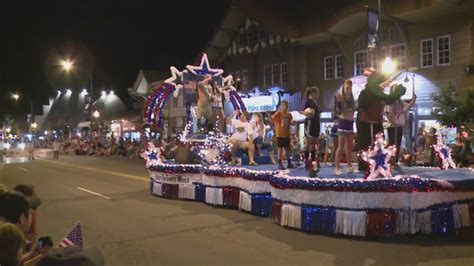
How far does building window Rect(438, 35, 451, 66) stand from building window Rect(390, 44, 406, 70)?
179 cm

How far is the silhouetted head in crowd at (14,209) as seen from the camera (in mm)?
3809

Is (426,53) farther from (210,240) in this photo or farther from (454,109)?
(210,240)

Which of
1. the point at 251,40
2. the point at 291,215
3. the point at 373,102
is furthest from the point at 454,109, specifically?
the point at 251,40

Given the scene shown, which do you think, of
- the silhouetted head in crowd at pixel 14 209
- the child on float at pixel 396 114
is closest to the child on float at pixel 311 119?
the child on float at pixel 396 114

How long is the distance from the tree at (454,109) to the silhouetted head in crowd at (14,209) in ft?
55.5

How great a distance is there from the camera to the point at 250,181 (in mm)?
10648

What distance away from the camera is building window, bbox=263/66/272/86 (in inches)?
1233

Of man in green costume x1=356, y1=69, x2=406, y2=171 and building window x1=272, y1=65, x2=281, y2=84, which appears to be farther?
building window x1=272, y1=65, x2=281, y2=84

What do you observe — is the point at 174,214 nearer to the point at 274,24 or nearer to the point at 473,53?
the point at 473,53

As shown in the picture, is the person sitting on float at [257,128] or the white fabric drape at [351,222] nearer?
the white fabric drape at [351,222]

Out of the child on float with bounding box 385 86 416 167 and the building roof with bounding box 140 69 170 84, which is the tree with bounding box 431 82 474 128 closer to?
the child on float with bounding box 385 86 416 167

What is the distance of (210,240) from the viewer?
8352 mm

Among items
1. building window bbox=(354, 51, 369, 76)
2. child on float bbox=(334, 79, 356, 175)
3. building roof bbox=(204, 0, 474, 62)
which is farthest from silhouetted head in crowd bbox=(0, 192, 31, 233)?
building window bbox=(354, 51, 369, 76)

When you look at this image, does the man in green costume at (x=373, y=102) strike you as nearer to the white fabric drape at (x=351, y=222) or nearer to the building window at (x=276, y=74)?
the white fabric drape at (x=351, y=222)
